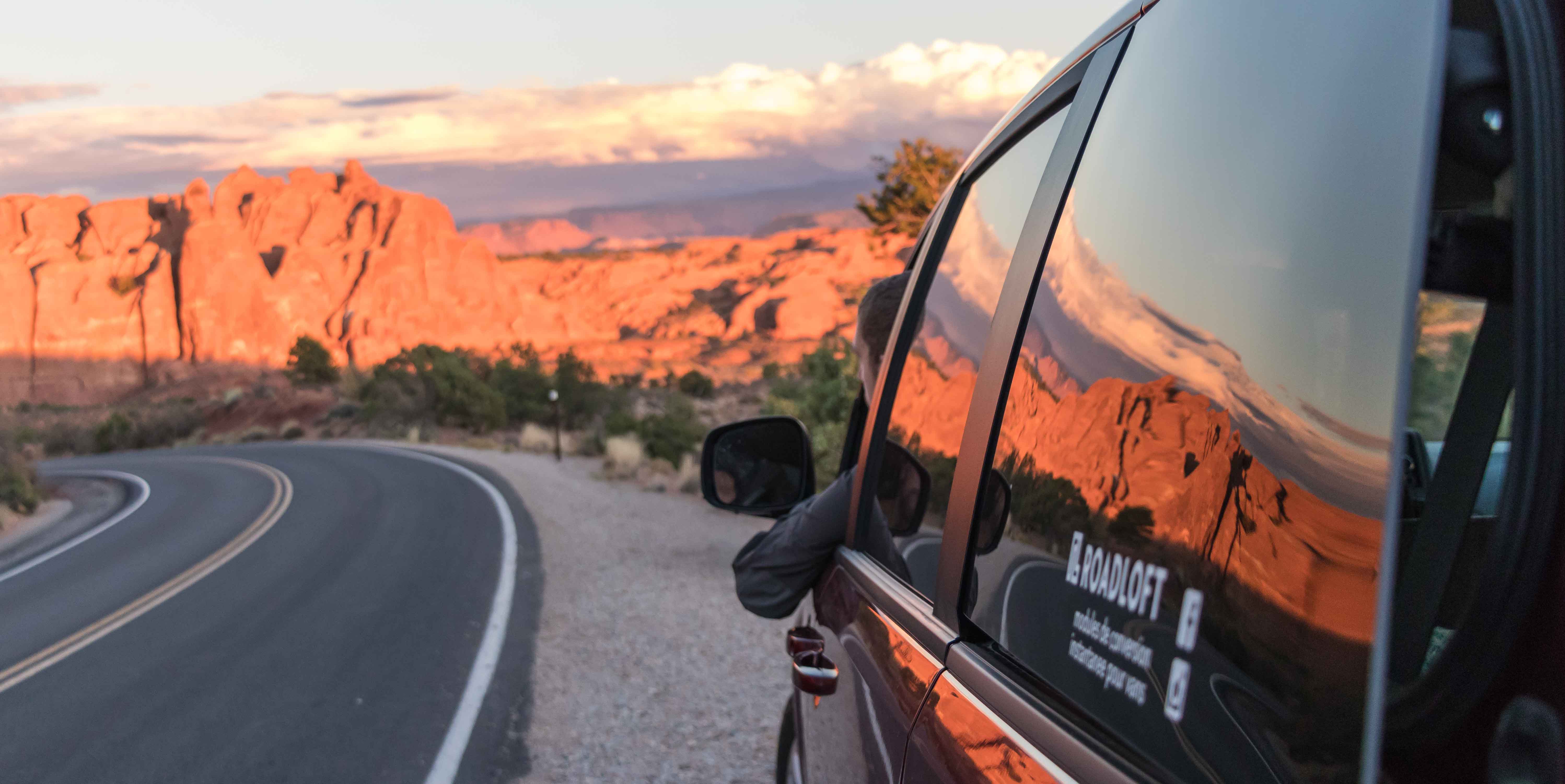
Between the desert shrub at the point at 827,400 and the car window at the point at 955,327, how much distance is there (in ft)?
34.8

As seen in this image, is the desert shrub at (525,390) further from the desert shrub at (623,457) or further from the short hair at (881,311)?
the short hair at (881,311)

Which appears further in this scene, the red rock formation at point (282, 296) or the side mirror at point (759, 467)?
the red rock formation at point (282, 296)

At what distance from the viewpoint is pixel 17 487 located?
801 inches

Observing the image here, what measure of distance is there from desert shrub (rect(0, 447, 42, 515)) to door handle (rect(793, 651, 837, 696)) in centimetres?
2174

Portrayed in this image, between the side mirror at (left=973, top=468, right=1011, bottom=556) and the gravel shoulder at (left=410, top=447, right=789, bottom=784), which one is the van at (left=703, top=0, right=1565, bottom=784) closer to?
the side mirror at (left=973, top=468, right=1011, bottom=556)

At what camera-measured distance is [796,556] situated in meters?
2.58

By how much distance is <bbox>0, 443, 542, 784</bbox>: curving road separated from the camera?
5230 millimetres

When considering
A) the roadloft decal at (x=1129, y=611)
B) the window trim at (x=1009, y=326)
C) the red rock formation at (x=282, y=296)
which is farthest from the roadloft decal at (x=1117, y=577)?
the red rock formation at (x=282, y=296)

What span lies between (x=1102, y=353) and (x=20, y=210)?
361 ft

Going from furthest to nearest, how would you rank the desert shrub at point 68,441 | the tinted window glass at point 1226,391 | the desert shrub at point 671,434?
the desert shrub at point 68,441, the desert shrub at point 671,434, the tinted window glass at point 1226,391

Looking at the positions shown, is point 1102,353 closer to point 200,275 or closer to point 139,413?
point 139,413

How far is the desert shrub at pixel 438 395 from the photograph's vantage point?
38562mm

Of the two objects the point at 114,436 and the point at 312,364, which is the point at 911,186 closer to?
the point at 114,436

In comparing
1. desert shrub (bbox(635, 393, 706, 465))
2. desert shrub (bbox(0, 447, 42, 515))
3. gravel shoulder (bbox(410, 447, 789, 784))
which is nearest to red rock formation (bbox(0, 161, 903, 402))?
desert shrub (bbox(635, 393, 706, 465))
